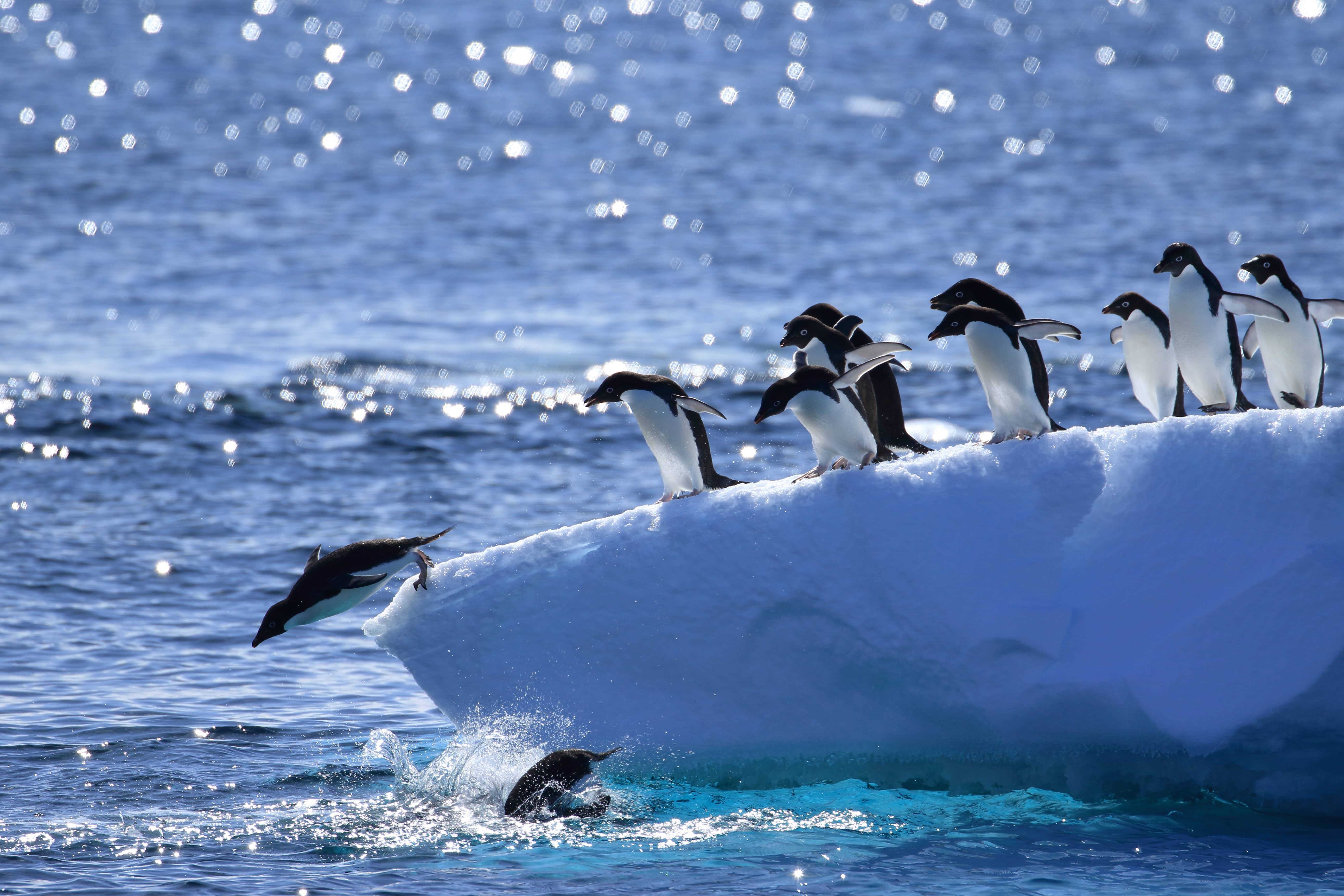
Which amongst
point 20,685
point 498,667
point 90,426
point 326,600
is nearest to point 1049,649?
point 498,667

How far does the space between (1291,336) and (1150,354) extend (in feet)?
2.46

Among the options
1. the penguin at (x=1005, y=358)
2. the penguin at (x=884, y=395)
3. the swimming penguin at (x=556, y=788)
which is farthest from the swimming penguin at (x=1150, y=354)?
the swimming penguin at (x=556, y=788)

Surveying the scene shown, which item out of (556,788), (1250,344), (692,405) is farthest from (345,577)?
(1250,344)

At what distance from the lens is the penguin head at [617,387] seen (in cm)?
732

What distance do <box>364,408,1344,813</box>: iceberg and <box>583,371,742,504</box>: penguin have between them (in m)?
0.28

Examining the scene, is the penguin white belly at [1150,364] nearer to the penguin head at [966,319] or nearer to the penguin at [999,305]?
the penguin at [999,305]

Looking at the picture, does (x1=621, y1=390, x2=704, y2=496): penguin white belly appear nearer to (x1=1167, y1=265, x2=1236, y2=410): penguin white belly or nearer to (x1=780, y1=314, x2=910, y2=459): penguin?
(x1=780, y1=314, x2=910, y2=459): penguin

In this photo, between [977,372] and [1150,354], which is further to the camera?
[1150,354]

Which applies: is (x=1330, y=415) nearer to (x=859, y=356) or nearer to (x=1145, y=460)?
(x=1145, y=460)

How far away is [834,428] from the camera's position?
7.14 metres

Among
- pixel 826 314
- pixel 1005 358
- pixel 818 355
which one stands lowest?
pixel 1005 358

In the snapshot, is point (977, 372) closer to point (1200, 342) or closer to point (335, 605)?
point (1200, 342)

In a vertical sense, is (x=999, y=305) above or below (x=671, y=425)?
above

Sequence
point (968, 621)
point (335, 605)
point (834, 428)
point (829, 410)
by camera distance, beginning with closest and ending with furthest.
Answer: point (968, 621) < point (829, 410) < point (834, 428) < point (335, 605)
